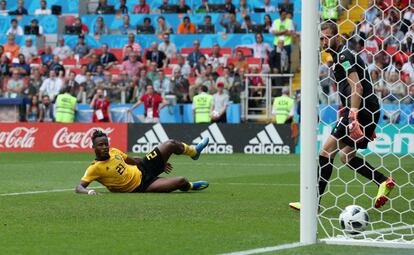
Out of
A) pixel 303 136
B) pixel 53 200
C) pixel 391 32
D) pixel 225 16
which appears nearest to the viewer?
pixel 303 136

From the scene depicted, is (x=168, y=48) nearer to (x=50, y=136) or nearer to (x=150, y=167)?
(x=50, y=136)

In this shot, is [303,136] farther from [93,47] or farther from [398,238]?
[93,47]

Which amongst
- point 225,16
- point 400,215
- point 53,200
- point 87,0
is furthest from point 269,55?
point 400,215

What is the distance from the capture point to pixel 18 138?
88.1 feet

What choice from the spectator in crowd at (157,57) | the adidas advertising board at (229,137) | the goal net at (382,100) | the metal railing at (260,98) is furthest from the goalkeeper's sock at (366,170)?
the spectator in crowd at (157,57)

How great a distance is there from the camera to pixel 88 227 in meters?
8.99

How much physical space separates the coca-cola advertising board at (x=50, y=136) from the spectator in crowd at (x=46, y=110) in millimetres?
843

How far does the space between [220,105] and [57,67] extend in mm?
4998

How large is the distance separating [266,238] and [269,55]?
1952 cm

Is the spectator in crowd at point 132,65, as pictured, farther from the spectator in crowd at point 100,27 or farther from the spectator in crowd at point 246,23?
the spectator in crowd at point 246,23

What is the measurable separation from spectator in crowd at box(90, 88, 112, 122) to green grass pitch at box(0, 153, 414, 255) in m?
9.87

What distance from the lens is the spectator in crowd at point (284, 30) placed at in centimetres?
2783

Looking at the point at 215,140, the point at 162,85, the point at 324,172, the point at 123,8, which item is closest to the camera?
the point at 324,172

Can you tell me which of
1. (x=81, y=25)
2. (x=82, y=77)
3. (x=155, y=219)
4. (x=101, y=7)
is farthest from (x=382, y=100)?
(x=101, y=7)
